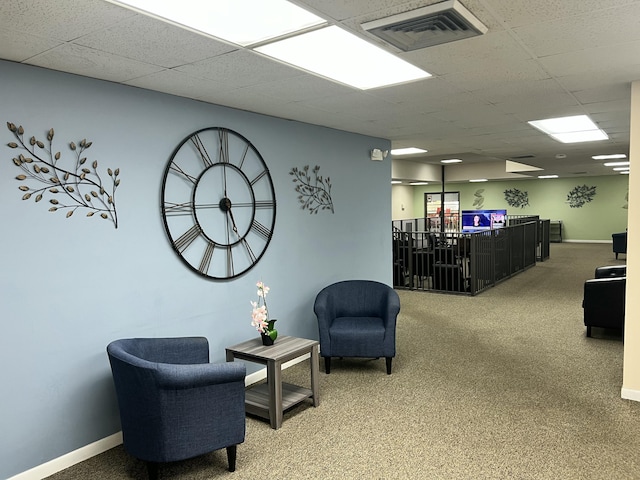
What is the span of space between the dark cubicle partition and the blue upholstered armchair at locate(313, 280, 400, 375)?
3497 millimetres

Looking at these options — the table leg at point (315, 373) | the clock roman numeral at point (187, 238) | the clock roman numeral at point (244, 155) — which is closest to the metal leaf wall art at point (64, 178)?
the clock roman numeral at point (187, 238)

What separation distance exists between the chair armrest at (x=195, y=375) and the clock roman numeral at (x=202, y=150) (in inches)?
63.6

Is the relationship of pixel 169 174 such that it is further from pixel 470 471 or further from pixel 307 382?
pixel 470 471

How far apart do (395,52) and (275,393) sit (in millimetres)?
2252

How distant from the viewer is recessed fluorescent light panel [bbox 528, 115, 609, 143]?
479 centimetres

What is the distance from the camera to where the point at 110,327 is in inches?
116

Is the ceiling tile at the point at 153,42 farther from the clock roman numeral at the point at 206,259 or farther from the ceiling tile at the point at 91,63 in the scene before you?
the clock roman numeral at the point at 206,259

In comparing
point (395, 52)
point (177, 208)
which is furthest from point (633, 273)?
point (177, 208)

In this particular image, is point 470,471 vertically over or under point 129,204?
under

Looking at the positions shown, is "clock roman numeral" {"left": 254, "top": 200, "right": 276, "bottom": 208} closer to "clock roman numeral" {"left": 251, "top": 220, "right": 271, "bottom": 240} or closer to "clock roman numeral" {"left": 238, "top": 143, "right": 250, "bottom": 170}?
"clock roman numeral" {"left": 251, "top": 220, "right": 271, "bottom": 240}

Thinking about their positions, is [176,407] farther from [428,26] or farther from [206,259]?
[428,26]

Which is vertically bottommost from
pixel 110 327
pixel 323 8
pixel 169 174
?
pixel 110 327

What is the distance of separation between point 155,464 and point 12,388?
0.87m

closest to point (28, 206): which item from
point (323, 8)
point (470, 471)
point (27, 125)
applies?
point (27, 125)
